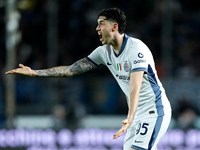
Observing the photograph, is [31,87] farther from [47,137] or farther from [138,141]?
[138,141]

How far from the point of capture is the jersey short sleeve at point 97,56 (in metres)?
5.63

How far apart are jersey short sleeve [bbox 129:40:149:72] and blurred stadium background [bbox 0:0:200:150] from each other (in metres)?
4.49

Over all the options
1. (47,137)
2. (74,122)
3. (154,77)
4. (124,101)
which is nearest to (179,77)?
(124,101)

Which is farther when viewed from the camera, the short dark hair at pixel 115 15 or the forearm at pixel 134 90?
the short dark hair at pixel 115 15

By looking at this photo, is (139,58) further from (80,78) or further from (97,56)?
(80,78)

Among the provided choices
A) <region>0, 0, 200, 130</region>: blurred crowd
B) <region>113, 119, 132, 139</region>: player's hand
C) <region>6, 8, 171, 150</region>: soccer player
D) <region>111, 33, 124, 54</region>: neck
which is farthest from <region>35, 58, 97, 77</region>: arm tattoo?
<region>0, 0, 200, 130</region>: blurred crowd

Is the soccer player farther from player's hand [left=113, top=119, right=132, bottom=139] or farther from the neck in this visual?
player's hand [left=113, top=119, right=132, bottom=139]

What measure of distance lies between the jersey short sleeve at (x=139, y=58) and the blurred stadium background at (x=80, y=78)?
4492 mm

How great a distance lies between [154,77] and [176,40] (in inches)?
327

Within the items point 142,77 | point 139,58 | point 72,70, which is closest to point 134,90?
point 142,77

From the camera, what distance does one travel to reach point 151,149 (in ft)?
16.8

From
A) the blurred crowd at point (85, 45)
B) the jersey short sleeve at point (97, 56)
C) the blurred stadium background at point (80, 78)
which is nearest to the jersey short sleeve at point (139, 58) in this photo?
the jersey short sleeve at point (97, 56)

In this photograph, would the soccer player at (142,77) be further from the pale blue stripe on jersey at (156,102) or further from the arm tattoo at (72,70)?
the arm tattoo at (72,70)

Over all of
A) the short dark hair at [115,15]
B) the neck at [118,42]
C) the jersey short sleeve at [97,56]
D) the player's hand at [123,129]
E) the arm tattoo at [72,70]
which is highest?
the short dark hair at [115,15]
